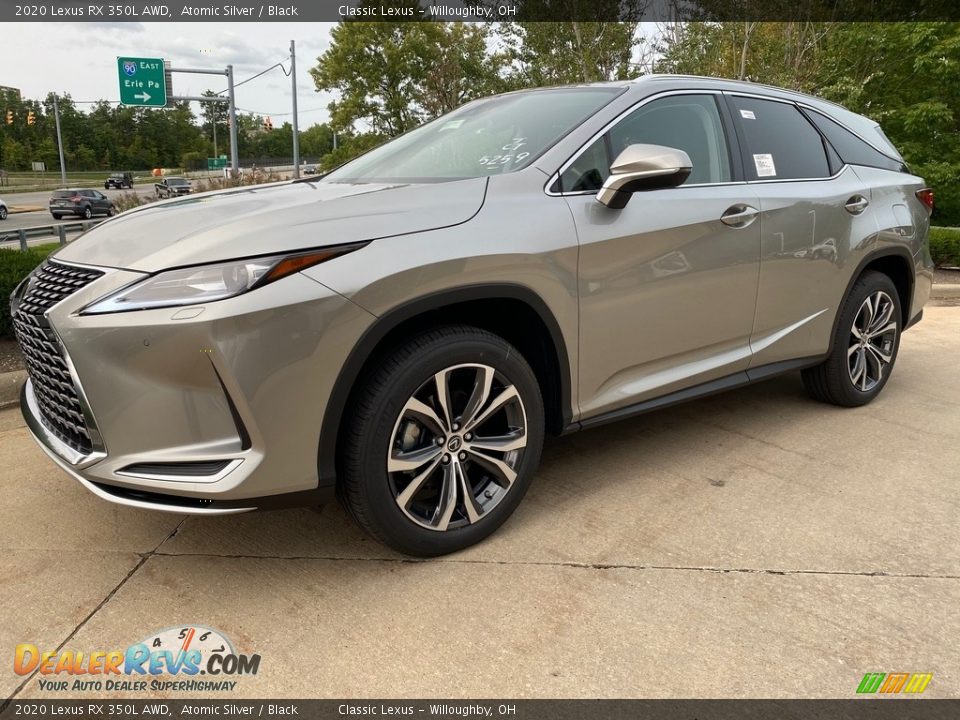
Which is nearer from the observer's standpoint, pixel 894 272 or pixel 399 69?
pixel 894 272

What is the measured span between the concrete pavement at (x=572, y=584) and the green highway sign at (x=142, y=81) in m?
27.0

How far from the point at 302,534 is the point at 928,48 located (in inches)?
532

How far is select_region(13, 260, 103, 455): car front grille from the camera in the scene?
7.73 feet

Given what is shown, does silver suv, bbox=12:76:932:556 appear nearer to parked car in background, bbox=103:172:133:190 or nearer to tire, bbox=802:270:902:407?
tire, bbox=802:270:902:407

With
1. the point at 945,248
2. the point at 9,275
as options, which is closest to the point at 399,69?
the point at 945,248

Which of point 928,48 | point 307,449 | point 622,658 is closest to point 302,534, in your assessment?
point 307,449

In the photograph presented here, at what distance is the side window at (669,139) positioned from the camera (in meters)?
2.98

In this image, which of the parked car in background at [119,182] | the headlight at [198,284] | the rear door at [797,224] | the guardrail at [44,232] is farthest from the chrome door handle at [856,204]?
the parked car in background at [119,182]

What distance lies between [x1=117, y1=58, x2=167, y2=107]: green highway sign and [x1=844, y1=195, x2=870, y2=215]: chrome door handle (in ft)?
91.1

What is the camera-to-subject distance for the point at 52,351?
7.83 ft

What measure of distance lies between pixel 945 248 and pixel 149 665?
10.2m

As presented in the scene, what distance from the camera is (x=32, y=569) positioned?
2709 mm

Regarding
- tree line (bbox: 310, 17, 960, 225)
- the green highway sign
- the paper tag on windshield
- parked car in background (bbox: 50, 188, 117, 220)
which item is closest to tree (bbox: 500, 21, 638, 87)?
tree line (bbox: 310, 17, 960, 225)

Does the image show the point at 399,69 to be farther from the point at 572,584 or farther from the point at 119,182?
the point at 119,182
